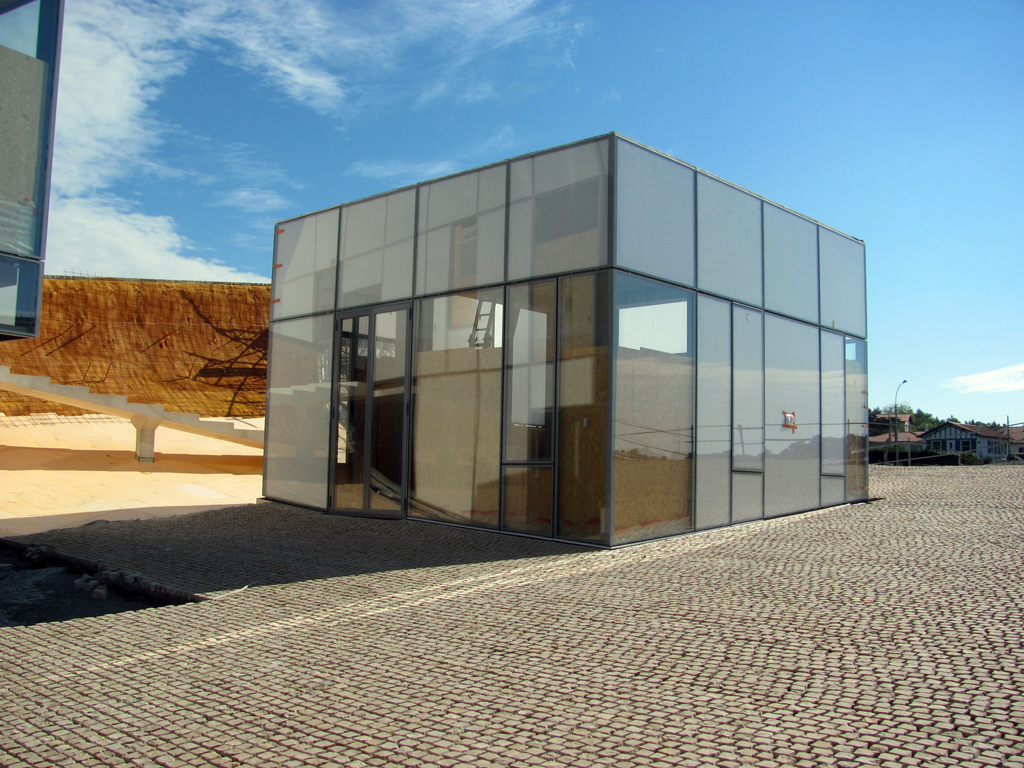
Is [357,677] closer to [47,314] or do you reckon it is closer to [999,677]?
[999,677]

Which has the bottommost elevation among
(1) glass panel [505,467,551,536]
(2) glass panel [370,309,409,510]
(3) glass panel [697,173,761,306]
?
(1) glass panel [505,467,551,536]

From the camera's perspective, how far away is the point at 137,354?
21859mm

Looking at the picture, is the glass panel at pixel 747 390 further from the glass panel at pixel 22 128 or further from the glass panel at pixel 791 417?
the glass panel at pixel 22 128

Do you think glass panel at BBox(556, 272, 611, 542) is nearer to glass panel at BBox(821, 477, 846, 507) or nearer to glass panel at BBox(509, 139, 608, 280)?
glass panel at BBox(509, 139, 608, 280)

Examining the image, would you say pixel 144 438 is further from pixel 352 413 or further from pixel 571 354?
pixel 571 354

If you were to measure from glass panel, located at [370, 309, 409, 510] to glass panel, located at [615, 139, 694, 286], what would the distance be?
345cm

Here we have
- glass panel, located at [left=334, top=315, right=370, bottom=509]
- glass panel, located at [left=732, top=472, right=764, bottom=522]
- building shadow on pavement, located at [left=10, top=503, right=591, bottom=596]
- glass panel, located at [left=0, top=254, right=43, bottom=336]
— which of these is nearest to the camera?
building shadow on pavement, located at [left=10, top=503, right=591, bottom=596]

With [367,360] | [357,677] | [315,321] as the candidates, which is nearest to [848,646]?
[357,677]

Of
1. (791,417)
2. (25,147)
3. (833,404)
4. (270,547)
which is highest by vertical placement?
(25,147)

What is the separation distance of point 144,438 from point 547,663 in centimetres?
1735

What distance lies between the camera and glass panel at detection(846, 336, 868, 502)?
1222cm

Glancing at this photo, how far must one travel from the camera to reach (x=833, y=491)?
1177cm

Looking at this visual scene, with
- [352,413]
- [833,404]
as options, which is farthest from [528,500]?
[833,404]

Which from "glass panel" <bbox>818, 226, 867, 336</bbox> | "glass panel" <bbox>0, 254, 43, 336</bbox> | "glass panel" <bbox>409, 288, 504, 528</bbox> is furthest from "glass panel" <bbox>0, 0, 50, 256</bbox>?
"glass panel" <bbox>818, 226, 867, 336</bbox>
